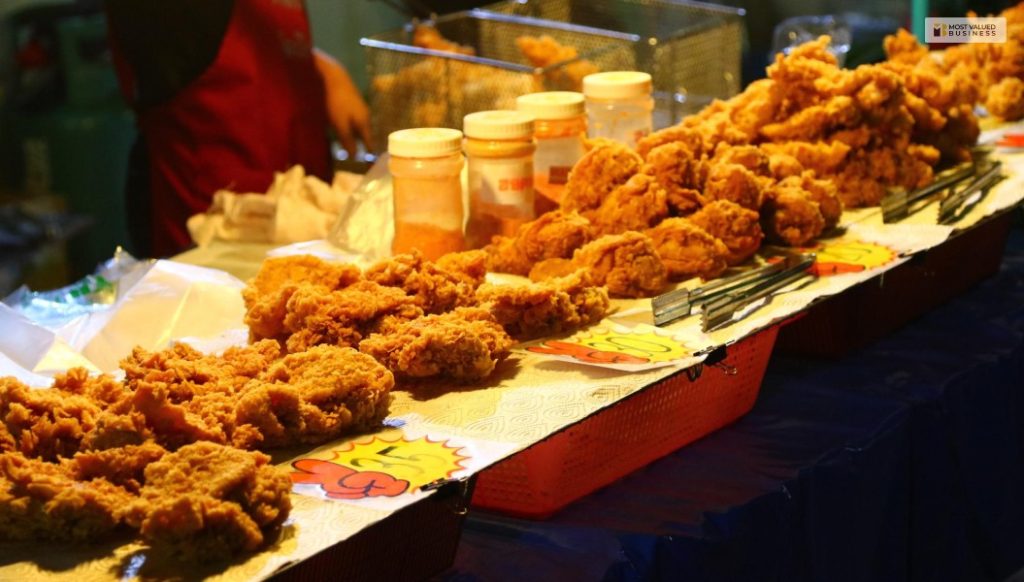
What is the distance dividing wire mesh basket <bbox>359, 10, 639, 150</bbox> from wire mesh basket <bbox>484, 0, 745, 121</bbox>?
10cm

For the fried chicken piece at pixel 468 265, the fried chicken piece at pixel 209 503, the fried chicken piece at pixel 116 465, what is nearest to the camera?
the fried chicken piece at pixel 209 503

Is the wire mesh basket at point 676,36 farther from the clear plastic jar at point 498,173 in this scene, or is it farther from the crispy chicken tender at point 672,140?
the clear plastic jar at point 498,173

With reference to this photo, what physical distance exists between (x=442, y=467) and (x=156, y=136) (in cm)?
236

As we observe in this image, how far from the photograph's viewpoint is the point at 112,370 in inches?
75.3

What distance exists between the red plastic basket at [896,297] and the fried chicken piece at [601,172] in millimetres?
357

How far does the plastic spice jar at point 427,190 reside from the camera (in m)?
1.89

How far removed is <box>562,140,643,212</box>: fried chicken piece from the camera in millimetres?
2010

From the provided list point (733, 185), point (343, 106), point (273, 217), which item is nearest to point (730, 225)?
point (733, 185)

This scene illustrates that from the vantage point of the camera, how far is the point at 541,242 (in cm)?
193

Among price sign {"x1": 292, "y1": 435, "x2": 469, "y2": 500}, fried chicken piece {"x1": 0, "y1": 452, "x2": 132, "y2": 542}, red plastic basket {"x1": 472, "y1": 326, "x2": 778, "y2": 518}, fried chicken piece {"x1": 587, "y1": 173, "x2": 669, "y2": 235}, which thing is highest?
fried chicken piece {"x1": 587, "y1": 173, "x2": 669, "y2": 235}

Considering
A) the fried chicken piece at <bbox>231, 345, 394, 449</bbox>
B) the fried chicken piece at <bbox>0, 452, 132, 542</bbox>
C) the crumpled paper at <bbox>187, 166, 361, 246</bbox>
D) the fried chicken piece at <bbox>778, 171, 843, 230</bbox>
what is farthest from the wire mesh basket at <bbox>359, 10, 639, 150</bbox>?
the fried chicken piece at <bbox>0, 452, 132, 542</bbox>

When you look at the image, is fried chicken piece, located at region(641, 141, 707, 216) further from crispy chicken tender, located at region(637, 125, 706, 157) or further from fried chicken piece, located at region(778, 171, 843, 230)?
fried chicken piece, located at region(778, 171, 843, 230)

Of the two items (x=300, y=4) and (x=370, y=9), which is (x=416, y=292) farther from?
(x=370, y=9)

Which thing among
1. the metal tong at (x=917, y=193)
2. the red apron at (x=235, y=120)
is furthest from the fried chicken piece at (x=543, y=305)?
the red apron at (x=235, y=120)
